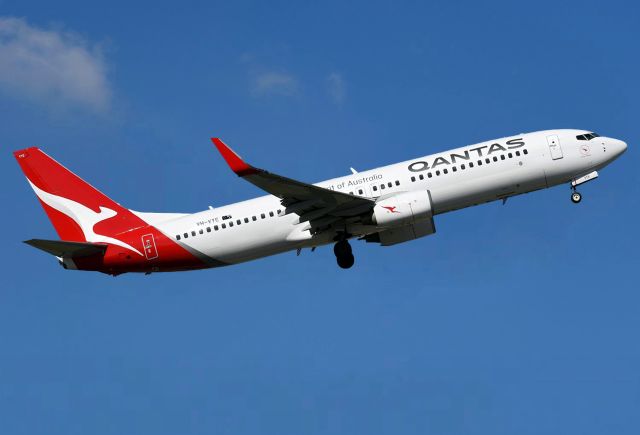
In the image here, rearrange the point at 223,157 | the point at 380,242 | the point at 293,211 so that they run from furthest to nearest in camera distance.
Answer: the point at 380,242 < the point at 293,211 < the point at 223,157

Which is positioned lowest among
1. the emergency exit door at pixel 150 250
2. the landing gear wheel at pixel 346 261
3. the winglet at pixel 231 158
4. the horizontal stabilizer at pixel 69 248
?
the landing gear wheel at pixel 346 261

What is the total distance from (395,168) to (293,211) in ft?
18.0

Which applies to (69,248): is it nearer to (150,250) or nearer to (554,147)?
(150,250)

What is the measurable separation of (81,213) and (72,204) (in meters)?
0.80

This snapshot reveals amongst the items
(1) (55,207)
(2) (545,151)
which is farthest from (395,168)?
(1) (55,207)

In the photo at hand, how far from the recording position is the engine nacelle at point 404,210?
47250 millimetres

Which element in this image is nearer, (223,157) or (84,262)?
(223,157)

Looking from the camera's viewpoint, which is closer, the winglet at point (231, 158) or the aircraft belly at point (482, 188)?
the winglet at point (231, 158)

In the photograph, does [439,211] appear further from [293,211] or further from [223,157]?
[223,157]

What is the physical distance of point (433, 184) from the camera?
4800 cm

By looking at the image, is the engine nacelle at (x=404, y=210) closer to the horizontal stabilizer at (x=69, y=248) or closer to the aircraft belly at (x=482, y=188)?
the aircraft belly at (x=482, y=188)

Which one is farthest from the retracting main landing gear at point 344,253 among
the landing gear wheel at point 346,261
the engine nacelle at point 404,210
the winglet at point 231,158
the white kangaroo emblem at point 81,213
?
the white kangaroo emblem at point 81,213

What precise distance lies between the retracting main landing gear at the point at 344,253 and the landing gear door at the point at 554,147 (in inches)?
429

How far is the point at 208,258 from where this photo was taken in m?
49.9
